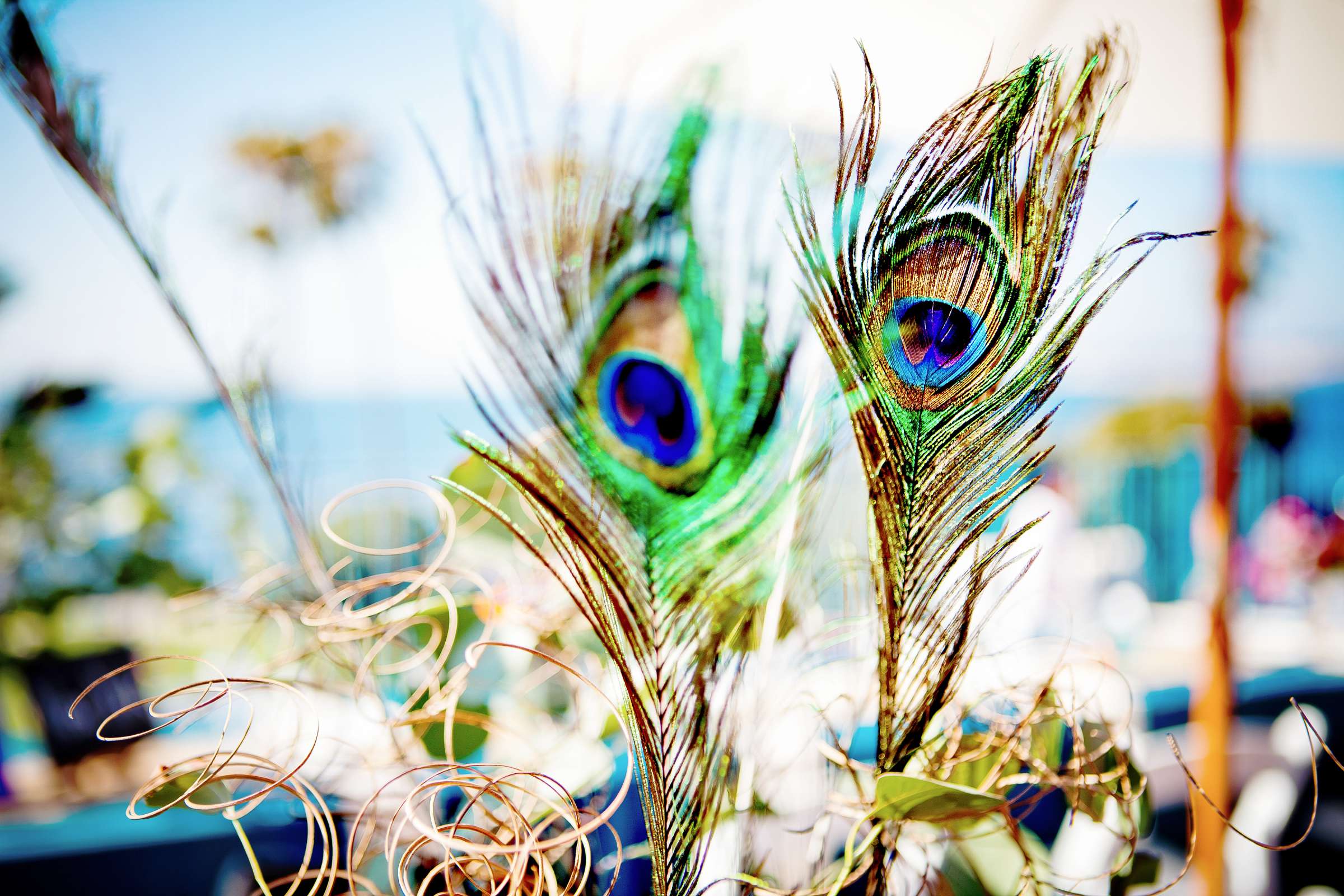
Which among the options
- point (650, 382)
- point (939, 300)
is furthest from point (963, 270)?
point (650, 382)

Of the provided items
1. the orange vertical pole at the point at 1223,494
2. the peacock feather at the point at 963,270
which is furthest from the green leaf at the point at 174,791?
the orange vertical pole at the point at 1223,494

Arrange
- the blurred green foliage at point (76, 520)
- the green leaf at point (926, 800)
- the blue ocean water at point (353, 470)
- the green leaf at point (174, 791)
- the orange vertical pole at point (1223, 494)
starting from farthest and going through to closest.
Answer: the blurred green foliage at point (76, 520)
the orange vertical pole at point (1223, 494)
the blue ocean water at point (353, 470)
the green leaf at point (174, 791)
the green leaf at point (926, 800)

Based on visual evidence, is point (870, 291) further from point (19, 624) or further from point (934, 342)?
point (19, 624)

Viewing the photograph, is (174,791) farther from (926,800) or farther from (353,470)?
(353,470)

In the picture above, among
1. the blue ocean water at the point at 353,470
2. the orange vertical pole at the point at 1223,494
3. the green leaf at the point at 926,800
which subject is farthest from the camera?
the orange vertical pole at the point at 1223,494

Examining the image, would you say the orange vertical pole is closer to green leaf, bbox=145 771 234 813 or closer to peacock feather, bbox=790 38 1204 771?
peacock feather, bbox=790 38 1204 771

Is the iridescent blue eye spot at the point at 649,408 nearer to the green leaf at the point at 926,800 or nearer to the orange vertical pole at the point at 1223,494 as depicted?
the green leaf at the point at 926,800

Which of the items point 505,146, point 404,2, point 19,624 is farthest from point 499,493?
point 19,624
